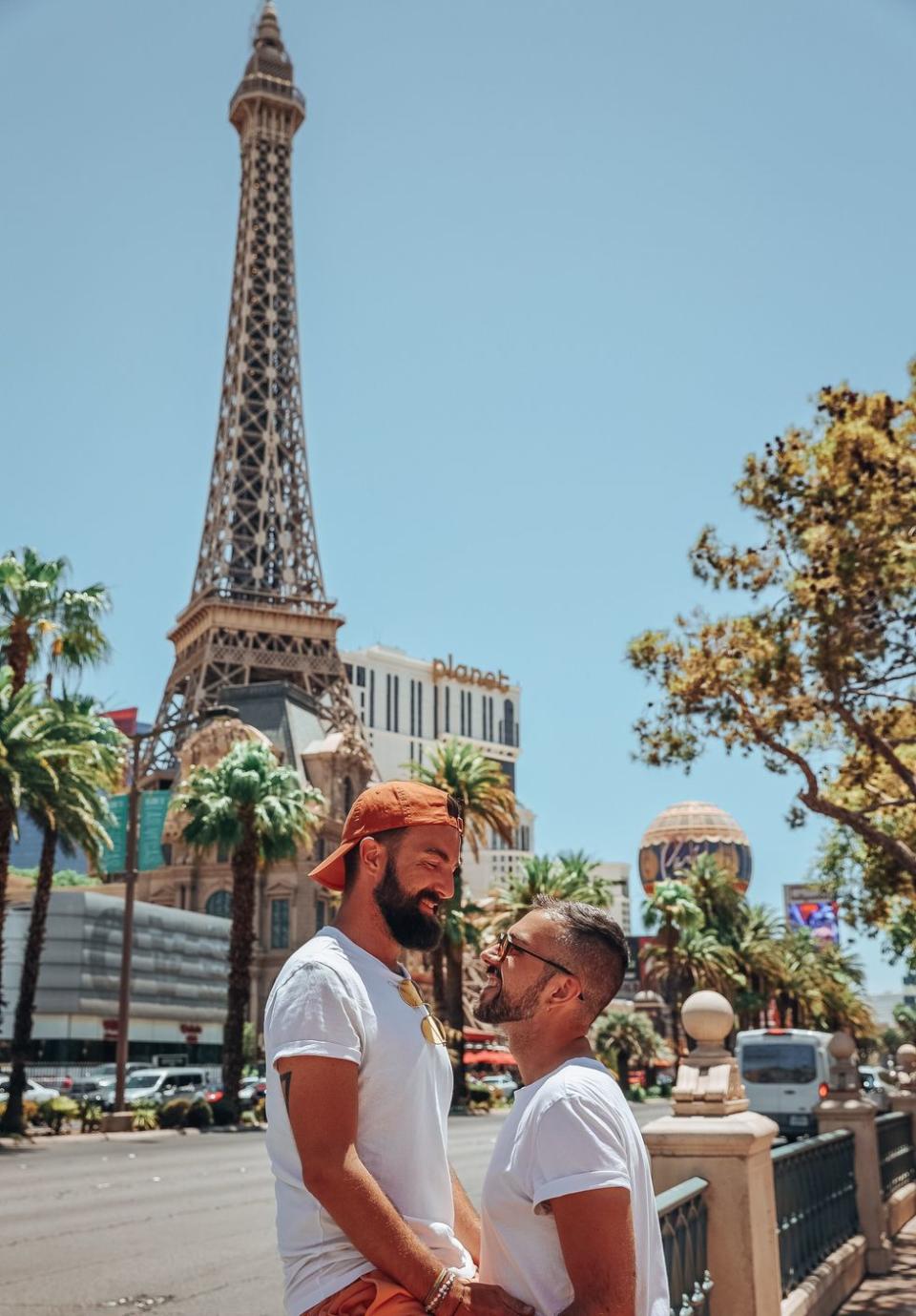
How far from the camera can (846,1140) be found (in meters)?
10.4

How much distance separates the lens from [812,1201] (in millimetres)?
8727

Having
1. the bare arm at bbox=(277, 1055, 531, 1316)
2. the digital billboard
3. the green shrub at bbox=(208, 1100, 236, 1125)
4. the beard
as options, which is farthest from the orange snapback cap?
the digital billboard

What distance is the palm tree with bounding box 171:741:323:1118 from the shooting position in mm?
36906

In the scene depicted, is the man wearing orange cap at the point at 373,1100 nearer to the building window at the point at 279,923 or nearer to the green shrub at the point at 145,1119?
the green shrub at the point at 145,1119

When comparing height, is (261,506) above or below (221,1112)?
above

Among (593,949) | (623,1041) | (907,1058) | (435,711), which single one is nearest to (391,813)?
(593,949)

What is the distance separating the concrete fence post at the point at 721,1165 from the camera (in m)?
5.54

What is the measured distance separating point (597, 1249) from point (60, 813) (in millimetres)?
30701

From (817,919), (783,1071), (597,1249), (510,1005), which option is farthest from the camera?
(817,919)

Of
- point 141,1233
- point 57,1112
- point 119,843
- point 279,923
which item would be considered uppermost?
point 119,843

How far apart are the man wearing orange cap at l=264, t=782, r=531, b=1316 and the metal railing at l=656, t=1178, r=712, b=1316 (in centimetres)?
199

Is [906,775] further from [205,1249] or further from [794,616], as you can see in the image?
[205,1249]

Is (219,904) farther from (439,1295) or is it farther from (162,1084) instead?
(439,1295)

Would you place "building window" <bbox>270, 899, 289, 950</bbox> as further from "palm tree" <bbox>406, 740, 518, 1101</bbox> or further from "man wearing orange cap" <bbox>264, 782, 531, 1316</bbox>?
"man wearing orange cap" <bbox>264, 782, 531, 1316</bbox>
